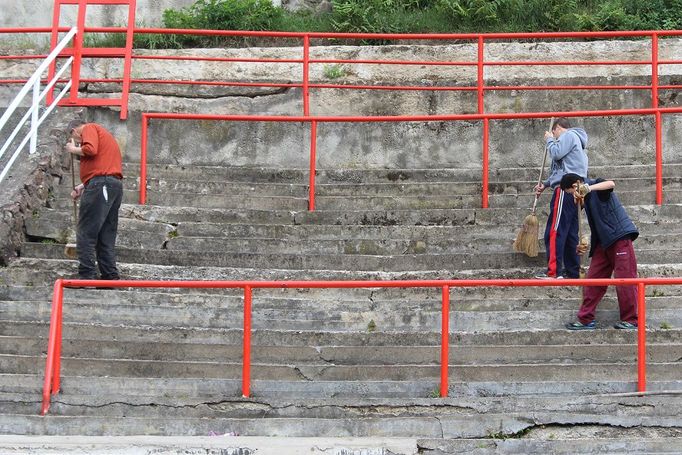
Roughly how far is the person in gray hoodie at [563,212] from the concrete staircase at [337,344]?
31cm

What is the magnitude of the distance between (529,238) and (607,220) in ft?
3.71

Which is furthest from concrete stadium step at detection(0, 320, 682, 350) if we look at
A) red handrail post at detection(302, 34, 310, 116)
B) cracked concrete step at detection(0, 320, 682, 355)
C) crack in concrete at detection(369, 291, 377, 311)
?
red handrail post at detection(302, 34, 310, 116)

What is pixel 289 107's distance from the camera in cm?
1266

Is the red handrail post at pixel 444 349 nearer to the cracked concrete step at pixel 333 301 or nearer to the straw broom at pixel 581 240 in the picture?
the cracked concrete step at pixel 333 301

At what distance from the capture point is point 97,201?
29.4 ft

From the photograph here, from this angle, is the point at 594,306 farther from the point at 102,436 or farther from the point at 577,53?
the point at 577,53

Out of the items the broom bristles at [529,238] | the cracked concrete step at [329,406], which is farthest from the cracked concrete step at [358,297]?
the cracked concrete step at [329,406]

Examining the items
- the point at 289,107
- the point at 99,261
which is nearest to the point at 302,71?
the point at 289,107

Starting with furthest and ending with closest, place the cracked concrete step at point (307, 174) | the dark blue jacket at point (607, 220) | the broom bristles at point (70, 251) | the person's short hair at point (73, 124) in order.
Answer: the person's short hair at point (73, 124) → the cracked concrete step at point (307, 174) → the broom bristles at point (70, 251) → the dark blue jacket at point (607, 220)

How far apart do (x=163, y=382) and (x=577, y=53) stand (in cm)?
790

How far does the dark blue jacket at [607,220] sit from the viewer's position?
8133mm

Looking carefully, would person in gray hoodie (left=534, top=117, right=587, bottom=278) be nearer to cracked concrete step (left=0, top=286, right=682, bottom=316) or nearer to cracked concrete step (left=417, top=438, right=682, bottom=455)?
cracked concrete step (left=0, top=286, right=682, bottom=316)

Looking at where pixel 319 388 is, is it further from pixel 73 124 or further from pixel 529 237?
pixel 73 124

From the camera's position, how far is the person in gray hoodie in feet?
28.9
